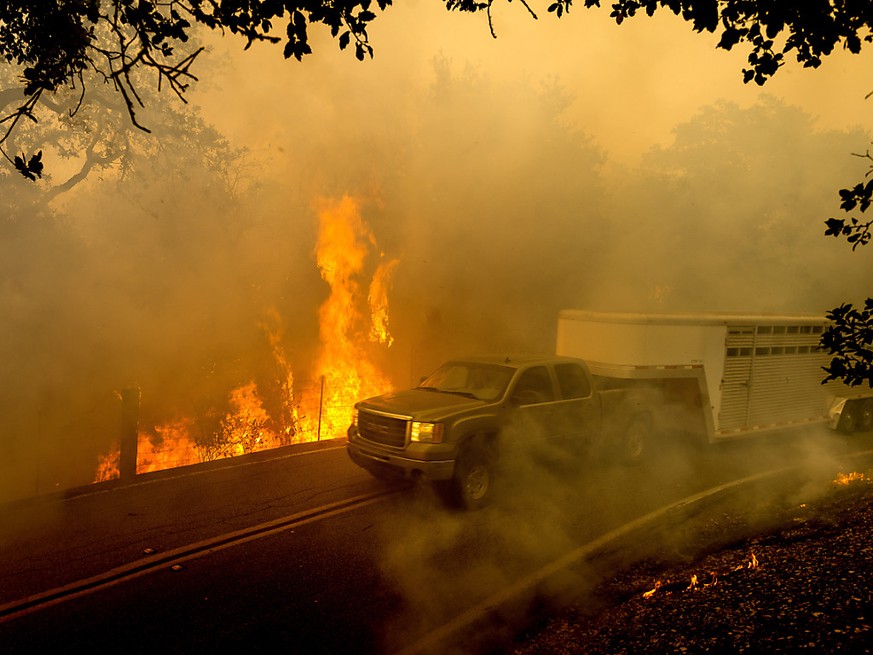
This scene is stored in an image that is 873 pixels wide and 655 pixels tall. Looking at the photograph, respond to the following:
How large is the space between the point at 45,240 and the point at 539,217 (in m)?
14.4

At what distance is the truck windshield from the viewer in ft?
25.0

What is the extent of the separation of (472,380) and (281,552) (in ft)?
11.4

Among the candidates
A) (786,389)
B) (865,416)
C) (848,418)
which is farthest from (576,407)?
(865,416)

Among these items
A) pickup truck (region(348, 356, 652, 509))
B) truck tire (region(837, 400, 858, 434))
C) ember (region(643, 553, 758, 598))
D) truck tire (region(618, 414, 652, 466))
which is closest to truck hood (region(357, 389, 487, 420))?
pickup truck (region(348, 356, 652, 509))

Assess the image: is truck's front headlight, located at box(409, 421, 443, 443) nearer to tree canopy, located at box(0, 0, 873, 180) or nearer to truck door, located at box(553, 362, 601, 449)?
truck door, located at box(553, 362, 601, 449)

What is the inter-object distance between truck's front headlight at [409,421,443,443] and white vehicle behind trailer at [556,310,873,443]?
3678 mm

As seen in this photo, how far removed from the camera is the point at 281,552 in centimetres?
573

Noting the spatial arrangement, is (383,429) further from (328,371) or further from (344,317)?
(344,317)

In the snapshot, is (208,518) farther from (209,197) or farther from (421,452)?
(209,197)

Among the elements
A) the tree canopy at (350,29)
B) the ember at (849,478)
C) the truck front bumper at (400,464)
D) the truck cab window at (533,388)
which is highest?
the tree canopy at (350,29)

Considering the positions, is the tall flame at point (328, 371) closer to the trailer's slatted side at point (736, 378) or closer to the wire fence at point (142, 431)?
the wire fence at point (142, 431)

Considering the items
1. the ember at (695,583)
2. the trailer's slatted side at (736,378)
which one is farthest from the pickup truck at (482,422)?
the ember at (695,583)

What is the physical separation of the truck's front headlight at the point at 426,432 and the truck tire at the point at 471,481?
1.31ft

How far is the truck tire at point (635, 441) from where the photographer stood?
355 inches
